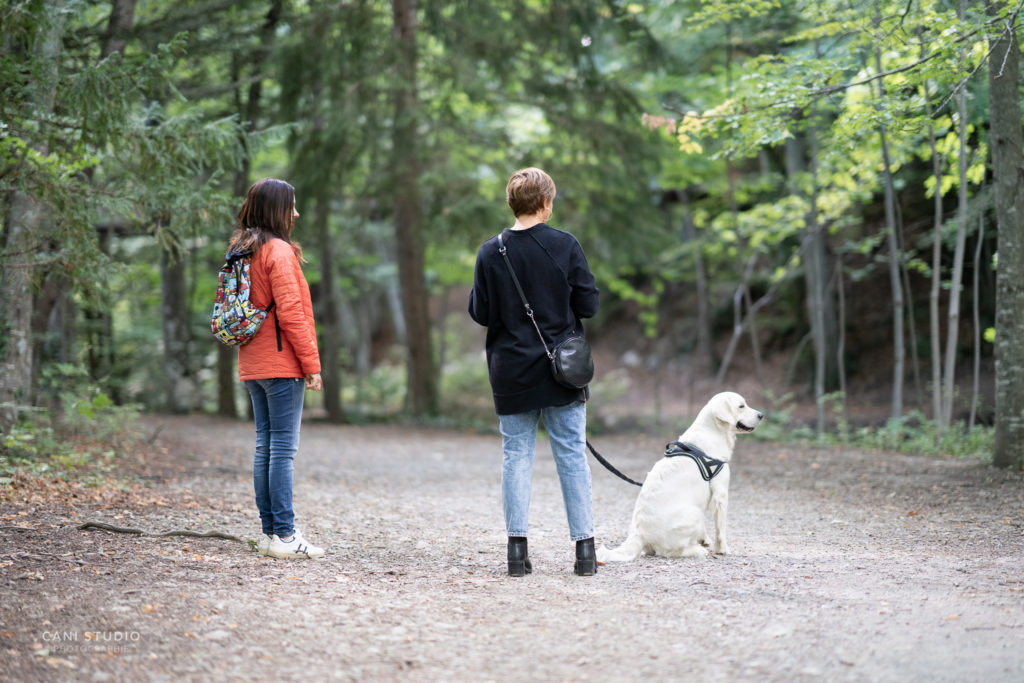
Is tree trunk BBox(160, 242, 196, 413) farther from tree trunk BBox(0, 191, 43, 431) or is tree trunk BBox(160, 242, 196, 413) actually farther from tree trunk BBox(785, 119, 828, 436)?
tree trunk BBox(785, 119, 828, 436)

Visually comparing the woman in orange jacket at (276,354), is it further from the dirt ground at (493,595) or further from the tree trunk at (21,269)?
the tree trunk at (21,269)

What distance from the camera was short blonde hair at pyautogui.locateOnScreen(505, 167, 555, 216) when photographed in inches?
169

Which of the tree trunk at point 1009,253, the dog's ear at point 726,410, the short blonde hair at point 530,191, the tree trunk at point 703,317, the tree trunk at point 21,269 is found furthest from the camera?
the tree trunk at point 703,317

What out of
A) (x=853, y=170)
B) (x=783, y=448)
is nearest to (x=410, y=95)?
(x=853, y=170)

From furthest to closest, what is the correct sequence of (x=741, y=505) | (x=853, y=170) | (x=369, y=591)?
(x=853, y=170)
(x=741, y=505)
(x=369, y=591)

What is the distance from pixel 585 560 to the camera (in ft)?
14.2

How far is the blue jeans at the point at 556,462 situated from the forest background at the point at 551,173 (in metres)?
3.93

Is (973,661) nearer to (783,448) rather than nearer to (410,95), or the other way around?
(783,448)

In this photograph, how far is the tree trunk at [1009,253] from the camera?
22.9 feet

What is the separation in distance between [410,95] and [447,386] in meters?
9.05

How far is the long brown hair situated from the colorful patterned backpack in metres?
0.09

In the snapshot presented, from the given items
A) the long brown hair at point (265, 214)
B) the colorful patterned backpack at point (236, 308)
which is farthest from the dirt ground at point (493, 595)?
the long brown hair at point (265, 214)

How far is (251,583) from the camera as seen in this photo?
4.01 m

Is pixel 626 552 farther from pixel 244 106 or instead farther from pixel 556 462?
pixel 244 106
